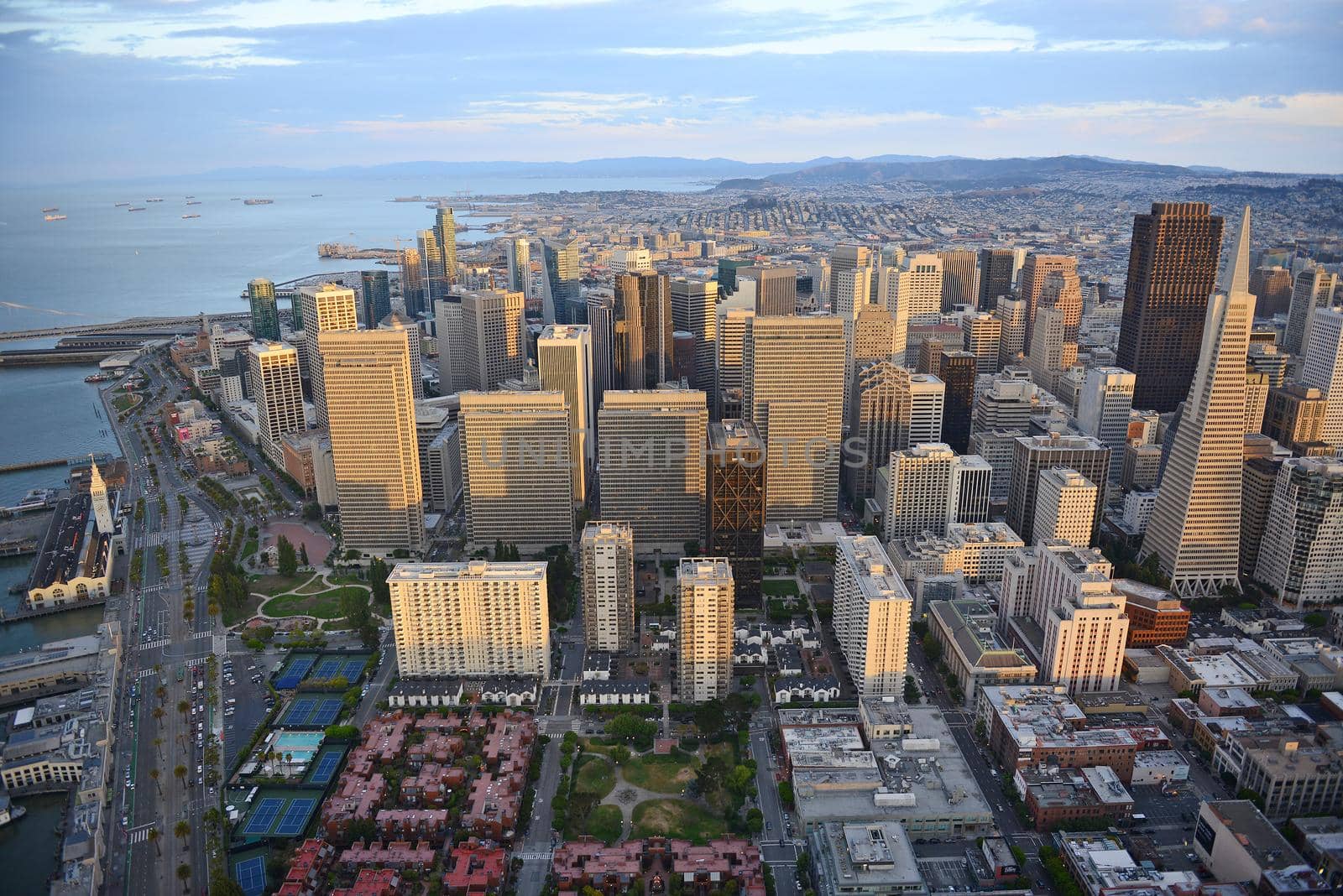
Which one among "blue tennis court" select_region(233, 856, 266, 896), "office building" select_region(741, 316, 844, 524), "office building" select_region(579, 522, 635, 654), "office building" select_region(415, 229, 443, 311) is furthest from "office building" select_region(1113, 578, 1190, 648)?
"office building" select_region(415, 229, 443, 311)

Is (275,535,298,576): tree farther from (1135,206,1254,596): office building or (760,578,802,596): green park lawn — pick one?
(1135,206,1254,596): office building

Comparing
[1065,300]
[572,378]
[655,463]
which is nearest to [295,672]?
[655,463]

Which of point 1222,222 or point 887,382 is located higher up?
point 1222,222

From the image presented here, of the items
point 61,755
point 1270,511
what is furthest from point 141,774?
point 1270,511

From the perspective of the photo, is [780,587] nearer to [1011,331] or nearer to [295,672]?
[295,672]

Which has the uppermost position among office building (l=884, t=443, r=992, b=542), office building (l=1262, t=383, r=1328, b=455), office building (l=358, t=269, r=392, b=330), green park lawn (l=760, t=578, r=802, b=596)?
office building (l=358, t=269, r=392, b=330)

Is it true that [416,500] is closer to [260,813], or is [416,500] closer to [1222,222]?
[260,813]

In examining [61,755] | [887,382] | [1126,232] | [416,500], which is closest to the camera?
[61,755]
